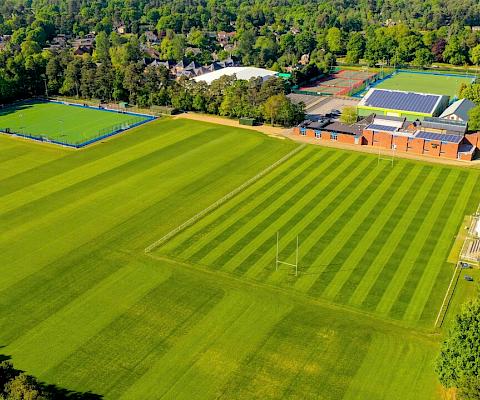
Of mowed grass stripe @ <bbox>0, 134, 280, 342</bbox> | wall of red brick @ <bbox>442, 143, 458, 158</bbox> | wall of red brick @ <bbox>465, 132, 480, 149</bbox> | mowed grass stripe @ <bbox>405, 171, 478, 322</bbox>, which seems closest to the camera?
mowed grass stripe @ <bbox>405, 171, 478, 322</bbox>

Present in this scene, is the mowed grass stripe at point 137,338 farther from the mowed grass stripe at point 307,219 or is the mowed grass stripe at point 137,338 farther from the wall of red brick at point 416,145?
A: the wall of red brick at point 416,145

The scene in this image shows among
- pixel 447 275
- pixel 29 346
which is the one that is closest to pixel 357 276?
pixel 447 275

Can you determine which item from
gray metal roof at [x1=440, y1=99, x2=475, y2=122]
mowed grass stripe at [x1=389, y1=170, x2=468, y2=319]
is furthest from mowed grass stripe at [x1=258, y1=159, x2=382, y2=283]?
gray metal roof at [x1=440, y1=99, x2=475, y2=122]

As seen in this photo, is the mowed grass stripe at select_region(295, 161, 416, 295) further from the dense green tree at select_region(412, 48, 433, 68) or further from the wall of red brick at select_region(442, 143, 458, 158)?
the dense green tree at select_region(412, 48, 433, 68)

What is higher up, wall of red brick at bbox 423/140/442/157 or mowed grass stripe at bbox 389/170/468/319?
wall of red brick at bbox 423/140/442/157

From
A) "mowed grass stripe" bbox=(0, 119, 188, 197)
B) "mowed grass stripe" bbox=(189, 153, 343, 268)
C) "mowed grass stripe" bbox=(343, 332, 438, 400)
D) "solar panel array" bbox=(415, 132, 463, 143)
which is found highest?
"solar panel array" bbox=(415, 132, 463, 143)

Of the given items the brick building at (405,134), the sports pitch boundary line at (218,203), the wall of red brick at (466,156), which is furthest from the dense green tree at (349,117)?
the wall of red brick at (466,156)
